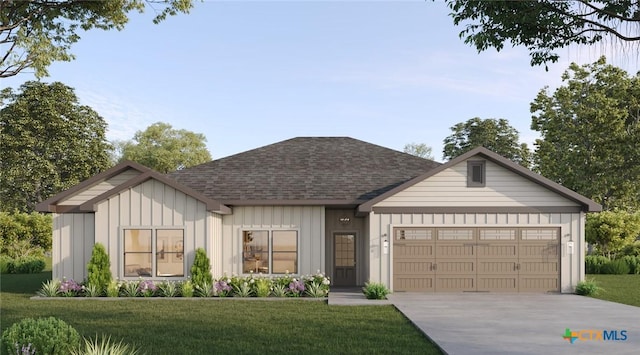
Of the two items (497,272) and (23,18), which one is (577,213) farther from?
(23,18)

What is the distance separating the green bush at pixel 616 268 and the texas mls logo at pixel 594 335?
18.7m

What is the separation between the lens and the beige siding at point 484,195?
1927 cm

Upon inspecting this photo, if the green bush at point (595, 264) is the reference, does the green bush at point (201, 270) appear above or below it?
above

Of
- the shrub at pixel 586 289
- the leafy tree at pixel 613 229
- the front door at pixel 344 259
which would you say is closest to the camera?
the shrub at pixel 586 289

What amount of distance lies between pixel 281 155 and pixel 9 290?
1113 cm

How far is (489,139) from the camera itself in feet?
184

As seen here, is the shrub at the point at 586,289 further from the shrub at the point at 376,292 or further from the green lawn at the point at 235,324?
the green lawn at the point at 235,324

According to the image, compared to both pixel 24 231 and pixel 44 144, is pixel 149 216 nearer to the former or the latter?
pixel 24 231

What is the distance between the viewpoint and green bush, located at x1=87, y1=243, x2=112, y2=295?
707 inches

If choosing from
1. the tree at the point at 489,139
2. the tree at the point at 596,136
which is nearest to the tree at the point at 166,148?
the tree at the point at 489,139

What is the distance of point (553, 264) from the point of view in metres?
19.4

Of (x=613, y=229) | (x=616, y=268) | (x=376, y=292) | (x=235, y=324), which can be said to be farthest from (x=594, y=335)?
(x=613, y=229)

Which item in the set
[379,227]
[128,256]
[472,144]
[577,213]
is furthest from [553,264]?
[472,144]

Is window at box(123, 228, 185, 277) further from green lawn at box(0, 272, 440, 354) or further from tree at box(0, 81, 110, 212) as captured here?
tree at box(0, 81, 110, 212)
